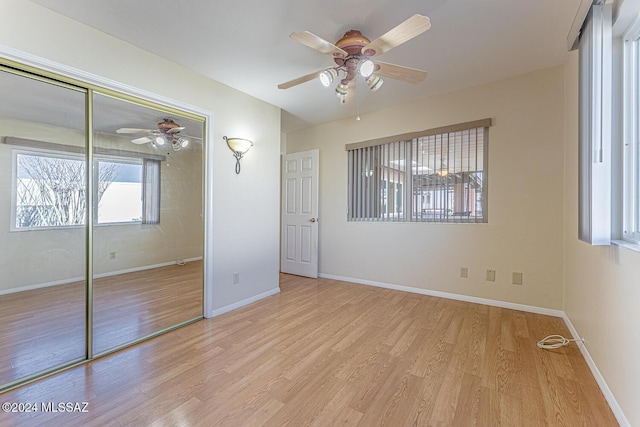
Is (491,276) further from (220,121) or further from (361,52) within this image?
(220,121)

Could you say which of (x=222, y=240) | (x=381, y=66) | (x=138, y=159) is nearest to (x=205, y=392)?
(x=222, y=240)

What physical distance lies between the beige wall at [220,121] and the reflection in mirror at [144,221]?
0.21 meters

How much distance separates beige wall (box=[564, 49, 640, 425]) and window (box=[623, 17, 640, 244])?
0.08 m

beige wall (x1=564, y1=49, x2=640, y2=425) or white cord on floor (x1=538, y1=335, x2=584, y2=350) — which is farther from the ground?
beige wall (x1=564, y1=49, x2=640, y2=425)

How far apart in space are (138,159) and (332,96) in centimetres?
230

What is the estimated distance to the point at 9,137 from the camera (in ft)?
6.11

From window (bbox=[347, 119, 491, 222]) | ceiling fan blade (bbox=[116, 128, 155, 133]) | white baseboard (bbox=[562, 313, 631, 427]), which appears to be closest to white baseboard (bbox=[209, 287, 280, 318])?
window (bbox=[347, 119, 491, 222])

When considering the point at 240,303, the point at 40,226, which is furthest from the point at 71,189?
the point at 240,303

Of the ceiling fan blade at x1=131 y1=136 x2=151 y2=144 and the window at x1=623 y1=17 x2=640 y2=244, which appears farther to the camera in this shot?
the ceiling fan blade at x1=131 y1=136 x2=151 y2=144

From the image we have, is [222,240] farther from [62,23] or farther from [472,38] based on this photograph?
[472,38]

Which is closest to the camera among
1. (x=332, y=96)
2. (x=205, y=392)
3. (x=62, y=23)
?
(x=205, y=392)

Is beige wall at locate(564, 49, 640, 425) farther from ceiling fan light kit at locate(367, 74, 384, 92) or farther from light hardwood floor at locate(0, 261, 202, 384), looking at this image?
light hardwood floor at locate(0, 261, 202, 384)

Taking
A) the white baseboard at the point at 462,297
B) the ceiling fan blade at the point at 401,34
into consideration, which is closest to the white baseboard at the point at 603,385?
the white baseboard at the point at 462,297

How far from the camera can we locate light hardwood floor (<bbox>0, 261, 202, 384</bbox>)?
1.98m
